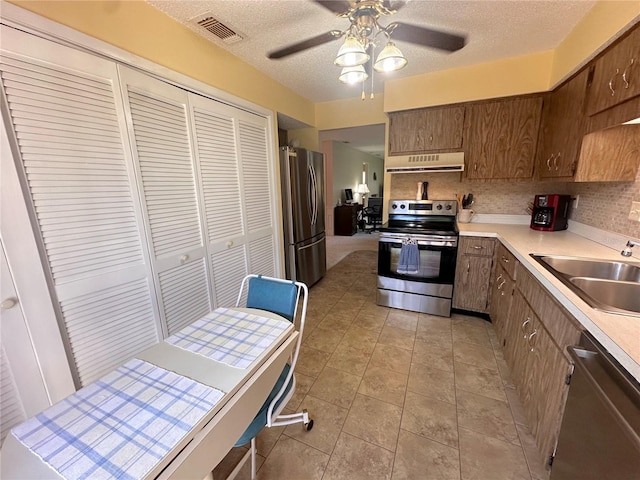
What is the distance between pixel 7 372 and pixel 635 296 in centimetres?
301

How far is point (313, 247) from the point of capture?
361 cm

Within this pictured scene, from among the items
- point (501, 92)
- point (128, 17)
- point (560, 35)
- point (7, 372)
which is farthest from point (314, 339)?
point (560, 35)

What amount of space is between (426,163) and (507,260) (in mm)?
1350

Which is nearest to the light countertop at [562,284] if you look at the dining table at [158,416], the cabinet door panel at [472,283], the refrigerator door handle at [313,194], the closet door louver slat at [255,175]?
the cabinet door panel at [472,283]

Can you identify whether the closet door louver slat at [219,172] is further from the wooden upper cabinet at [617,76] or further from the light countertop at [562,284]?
the wooden upper cabinet at [617,76]

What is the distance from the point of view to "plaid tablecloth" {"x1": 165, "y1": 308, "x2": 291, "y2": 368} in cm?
109

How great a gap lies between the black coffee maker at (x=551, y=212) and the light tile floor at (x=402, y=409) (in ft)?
3.69

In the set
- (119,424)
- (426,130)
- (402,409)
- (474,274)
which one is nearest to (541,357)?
(402,409)

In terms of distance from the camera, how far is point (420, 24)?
1.83m

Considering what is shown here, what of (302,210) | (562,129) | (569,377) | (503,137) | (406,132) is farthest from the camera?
(302,210)

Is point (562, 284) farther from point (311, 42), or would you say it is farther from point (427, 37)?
point (311, 42)

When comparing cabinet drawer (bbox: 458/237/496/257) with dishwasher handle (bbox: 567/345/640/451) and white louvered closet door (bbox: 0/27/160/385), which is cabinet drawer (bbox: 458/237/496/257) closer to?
dishwasher handle (bbox: 567/345/640/451)

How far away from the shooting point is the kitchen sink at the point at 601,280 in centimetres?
119

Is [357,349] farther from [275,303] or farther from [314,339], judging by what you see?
[275,303]
